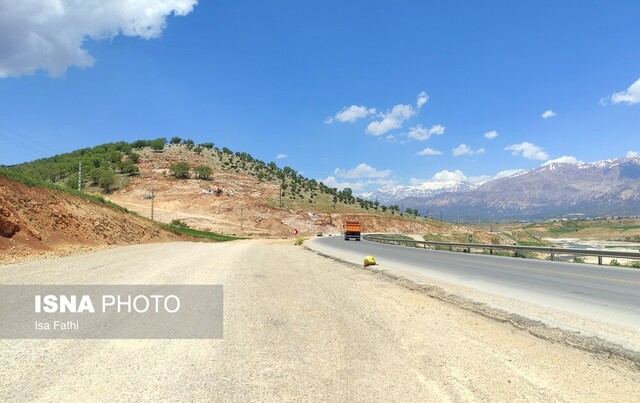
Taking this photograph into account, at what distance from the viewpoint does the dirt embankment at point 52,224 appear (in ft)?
64.6

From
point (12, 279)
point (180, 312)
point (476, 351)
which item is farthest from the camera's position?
point (12, 279)

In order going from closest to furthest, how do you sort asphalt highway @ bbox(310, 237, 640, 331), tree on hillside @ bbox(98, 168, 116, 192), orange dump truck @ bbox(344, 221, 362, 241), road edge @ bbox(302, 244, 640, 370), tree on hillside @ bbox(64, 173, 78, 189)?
1. road edge @ bbox(302, 244, 640, 370)
2. asphalt highway @ bbox(310, 237, 640, 331)
3. orange dump truck @ bbox(344, 221, 362, 241)
4. tree on hillside @ bbox(64, 173, 78, 189)
5. tree on hillside @ bbox(98, 168, 116, 192)

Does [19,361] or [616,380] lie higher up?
[19,361]

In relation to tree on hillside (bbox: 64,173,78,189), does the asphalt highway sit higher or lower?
lower

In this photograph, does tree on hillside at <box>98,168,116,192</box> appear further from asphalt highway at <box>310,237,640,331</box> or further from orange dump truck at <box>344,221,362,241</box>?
asphalt highway at <box>310,237,640,331</box>

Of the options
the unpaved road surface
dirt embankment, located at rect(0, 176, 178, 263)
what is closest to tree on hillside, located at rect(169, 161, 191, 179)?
dirt embankment, located at rect(0, 176, 178, 263)

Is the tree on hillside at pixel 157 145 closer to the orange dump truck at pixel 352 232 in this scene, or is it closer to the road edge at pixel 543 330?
the orange dump truck at pixel 352 232

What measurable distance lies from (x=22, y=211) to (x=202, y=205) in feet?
229

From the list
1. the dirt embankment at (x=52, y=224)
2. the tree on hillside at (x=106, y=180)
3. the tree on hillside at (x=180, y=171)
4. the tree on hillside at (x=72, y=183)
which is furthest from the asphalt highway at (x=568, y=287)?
the tree on hillside at (x=180, y=171)

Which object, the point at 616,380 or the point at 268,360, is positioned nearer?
the point at 616,380

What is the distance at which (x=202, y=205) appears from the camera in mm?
92562

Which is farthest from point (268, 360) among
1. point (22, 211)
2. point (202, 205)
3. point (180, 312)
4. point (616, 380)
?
point (202, 205)

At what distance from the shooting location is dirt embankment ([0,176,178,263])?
1969 cm

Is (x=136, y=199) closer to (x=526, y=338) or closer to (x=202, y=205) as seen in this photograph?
(x=202, y=205)
